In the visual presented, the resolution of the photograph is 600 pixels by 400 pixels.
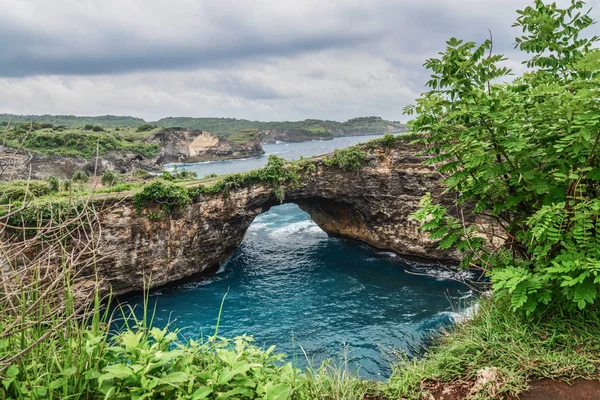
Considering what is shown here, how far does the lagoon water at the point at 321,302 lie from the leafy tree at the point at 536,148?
8.16 metres

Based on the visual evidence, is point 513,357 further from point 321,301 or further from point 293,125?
point 293,125

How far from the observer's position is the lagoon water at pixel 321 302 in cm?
1412

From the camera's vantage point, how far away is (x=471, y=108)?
3697 millimetres

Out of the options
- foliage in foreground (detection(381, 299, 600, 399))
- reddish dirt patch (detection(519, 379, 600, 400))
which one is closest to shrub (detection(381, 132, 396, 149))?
foliage in foreground (detection(381, 299, 600, 399))

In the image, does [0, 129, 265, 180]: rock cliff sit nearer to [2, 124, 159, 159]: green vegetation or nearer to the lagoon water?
[2, 124, 159, 159]: green vegetation

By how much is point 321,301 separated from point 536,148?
15410 millimetres

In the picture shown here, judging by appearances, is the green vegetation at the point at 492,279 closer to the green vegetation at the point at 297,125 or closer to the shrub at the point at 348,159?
the shrub at the point at 348,159

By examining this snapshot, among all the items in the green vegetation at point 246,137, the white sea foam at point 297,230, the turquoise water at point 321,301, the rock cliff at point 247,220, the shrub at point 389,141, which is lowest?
the turquoise water at point 321,301

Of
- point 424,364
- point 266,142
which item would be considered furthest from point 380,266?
point 266,142

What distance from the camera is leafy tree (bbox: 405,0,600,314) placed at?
11.5 ft

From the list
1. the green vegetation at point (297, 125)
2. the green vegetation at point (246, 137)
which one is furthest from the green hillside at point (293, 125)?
the green vegetation at point (246, 137)

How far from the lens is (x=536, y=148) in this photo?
13.3 ft

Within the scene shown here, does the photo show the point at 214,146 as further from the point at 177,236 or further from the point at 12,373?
the point at 12,373

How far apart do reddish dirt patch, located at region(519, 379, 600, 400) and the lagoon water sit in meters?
8.12
